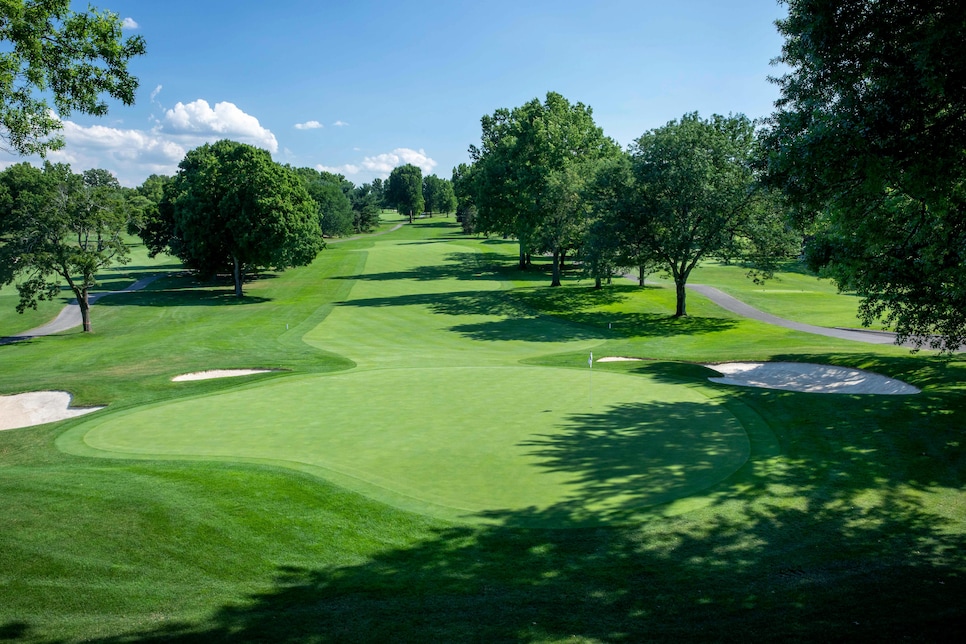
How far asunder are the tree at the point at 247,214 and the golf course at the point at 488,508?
3011 cm

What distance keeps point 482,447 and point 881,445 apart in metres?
8.14

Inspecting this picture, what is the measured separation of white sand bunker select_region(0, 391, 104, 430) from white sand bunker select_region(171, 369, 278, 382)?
3.43m

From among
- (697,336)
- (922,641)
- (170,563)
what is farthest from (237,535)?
(697,336)

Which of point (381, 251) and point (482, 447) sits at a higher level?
point (381, 251)

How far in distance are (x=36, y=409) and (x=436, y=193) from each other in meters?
152

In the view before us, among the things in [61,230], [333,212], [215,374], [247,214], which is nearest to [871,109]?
[215,374]

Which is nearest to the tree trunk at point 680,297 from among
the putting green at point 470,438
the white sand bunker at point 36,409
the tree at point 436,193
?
the putting green at point 470,438

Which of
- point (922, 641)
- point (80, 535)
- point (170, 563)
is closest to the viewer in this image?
point (922, 641)

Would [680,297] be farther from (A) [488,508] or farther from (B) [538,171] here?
(A) [488,508]

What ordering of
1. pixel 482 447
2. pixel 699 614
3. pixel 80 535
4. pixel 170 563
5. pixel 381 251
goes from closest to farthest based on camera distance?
pixel 699 614, pixel 170 563, pixel 80 535, pixel 482 447, pixel 381 251

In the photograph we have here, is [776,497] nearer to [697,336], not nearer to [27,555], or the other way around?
[27,555]

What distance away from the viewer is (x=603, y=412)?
46.3ft

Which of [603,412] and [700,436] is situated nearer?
[700,436]

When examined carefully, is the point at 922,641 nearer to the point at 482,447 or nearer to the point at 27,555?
the point at 482,447
